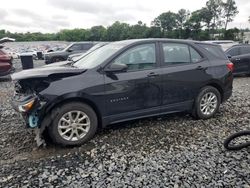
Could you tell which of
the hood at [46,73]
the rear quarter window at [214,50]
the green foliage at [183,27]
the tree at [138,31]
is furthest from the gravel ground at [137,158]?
the tree at [138,31]

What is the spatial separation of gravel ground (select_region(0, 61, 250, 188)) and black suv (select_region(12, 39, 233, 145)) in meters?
0.31

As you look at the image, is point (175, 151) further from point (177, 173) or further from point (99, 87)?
point (99, 87)

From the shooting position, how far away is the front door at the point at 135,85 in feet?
15.2

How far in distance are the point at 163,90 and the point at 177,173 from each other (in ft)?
6.26

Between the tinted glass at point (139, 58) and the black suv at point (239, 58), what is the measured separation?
793 centimetres

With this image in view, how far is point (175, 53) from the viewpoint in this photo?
17.6 feet

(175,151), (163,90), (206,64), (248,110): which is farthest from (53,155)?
(248,110)

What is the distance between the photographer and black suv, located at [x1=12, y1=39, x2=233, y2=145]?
14.1 feet

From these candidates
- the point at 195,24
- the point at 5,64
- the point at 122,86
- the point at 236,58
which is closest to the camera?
the point at 122,86

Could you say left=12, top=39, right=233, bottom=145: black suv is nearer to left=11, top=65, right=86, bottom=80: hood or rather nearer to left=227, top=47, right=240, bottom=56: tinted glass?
left=11, top=65, right=86, bottom=80: hood

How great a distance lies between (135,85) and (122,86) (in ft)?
0.82

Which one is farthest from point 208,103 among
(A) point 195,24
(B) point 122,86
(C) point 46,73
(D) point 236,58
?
(A) point 195,24

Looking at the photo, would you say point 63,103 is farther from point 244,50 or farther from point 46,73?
point 244,50

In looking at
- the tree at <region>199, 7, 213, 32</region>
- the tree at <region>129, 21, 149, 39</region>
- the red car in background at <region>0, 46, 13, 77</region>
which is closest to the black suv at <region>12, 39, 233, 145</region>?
the red car in background at <region>0, 46, 13, 77</region>
